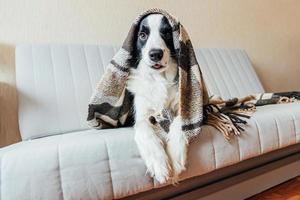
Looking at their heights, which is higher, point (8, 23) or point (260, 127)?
point (8, 23)

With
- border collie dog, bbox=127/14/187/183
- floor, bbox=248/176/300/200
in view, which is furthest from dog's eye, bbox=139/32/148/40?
floor, bbox=248/176/300/200

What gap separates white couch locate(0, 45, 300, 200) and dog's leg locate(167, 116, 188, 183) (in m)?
0.04

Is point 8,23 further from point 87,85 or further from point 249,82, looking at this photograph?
point 249,82

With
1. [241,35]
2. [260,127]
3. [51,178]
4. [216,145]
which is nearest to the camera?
[51,178]

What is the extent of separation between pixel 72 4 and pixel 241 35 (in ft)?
4.16

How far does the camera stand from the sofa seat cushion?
643 millimetres

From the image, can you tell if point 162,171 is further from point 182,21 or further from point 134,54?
point 182,21

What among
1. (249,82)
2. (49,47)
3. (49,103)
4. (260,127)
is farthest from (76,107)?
(249,82)

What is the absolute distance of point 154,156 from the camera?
731 millimetres

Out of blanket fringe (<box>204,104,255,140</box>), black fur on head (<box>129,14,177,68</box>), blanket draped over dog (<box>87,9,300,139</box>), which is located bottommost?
blanket fringe (<box>204,104,255,140</box>)

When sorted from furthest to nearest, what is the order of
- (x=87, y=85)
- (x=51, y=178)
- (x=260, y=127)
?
(x=87, y=85) < (x=260, y=127) < (x=51, y=178)

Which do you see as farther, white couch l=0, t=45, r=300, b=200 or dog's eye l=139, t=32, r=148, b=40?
dog's eye l=139, t=32, r=148, b=40

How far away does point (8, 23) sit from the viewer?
4.29 feet

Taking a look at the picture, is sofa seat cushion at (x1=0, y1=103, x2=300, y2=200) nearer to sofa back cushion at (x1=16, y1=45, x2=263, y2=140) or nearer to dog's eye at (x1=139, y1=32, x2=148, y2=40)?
dog's eye at (x1=139, y1=32, x2=148, y2=40)
